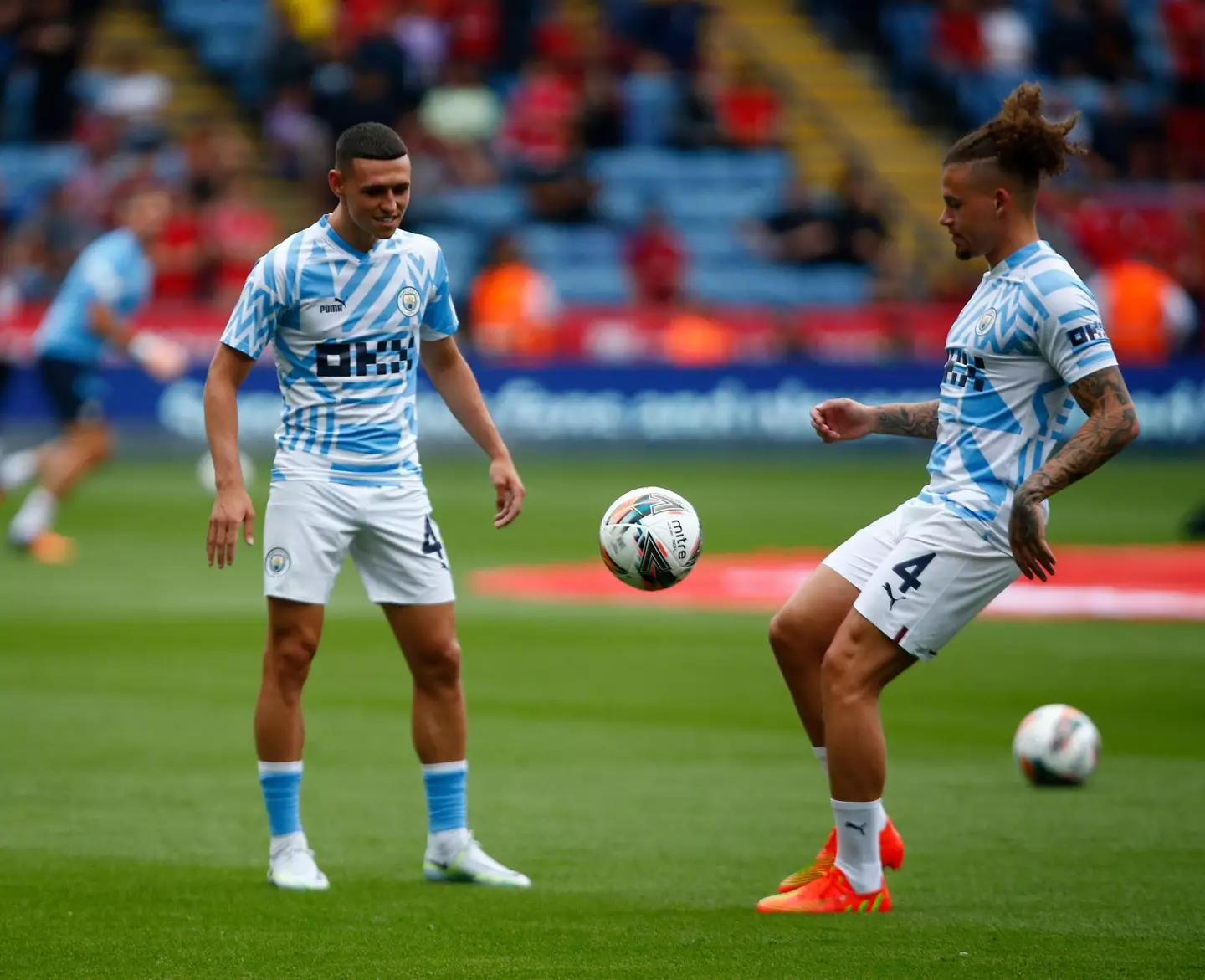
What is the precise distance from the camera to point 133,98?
2839 centimetres

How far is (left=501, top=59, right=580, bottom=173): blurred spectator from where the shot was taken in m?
28.5

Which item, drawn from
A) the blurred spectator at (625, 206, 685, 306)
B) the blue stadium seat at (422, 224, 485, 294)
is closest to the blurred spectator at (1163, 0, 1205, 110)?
the blurred spectator at (625, 206, 685, 306)

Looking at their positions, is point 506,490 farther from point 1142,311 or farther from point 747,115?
point 747,115

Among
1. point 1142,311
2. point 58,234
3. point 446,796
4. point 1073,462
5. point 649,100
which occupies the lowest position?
point 446,796

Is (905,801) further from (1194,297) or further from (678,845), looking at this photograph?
(1194,297)

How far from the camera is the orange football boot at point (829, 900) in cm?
637

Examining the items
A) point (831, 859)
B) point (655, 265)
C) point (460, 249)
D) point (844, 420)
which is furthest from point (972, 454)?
point (460, 249)

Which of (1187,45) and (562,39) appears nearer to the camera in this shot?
(562,39)

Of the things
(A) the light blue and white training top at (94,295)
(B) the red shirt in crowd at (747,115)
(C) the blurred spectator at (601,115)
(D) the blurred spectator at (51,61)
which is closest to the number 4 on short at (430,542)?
(A) the light blue and white training top at (94,295)

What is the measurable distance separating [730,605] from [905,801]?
6377 millimetres

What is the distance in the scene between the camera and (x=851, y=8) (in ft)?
108

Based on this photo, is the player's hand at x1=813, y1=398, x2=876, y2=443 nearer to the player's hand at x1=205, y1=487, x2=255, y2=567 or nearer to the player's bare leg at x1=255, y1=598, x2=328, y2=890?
the player's bare leg at x1=255, y1=598, x2=328, y2=890

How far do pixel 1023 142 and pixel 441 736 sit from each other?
9.53 ft

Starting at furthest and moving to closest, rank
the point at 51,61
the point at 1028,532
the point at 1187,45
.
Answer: the point at 1187,45 → the point at 51,61 → the point at 1028,532
